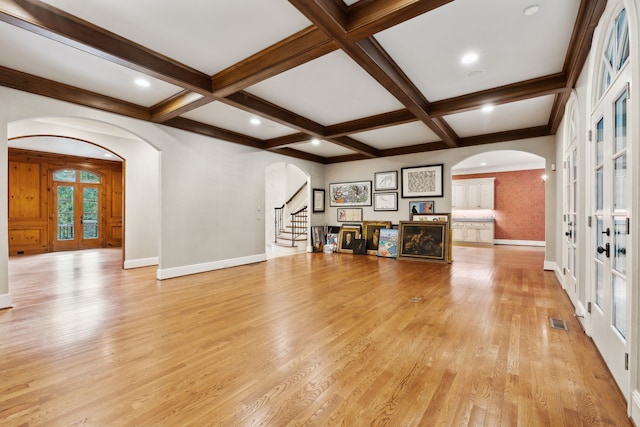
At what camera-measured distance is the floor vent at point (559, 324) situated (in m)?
2.90

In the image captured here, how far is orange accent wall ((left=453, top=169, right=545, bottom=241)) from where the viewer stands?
9953 millimetres

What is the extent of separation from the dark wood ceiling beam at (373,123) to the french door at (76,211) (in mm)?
8509

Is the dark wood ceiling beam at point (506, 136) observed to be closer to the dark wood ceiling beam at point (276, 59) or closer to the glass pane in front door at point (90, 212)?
the dark wood ceiling beam at point (276, 59)

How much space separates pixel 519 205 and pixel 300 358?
11.0 metres

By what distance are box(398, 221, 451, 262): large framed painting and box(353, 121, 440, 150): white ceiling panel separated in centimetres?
202

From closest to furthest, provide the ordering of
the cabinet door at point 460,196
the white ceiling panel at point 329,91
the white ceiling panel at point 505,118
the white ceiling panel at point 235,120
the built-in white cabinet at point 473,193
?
the white ceiling panel at point 329,91 < the white ceiling panel at point 505,118 < the white ceiling panel at point 235,120 < the built-in white cabinet at point 473,193 < the cabinet door at point 460,196

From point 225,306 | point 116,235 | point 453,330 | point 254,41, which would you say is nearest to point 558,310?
point 453,330

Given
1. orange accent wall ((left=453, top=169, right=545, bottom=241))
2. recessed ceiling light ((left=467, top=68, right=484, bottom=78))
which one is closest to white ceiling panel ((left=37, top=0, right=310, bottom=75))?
recessed ceiling light ((left=467, top=68, right=484, bottom=78))

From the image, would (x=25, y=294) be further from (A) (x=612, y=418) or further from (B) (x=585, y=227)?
(B) (x=585, y=227)

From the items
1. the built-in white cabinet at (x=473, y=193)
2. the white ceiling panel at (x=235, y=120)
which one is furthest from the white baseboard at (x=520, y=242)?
the white ceiling panel at (x=235, y=120)

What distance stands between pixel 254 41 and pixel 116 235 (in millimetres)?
9698

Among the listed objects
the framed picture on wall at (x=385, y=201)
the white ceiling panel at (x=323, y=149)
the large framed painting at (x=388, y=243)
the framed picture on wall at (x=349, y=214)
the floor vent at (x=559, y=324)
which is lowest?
the floor vent at (x=559, y=324)

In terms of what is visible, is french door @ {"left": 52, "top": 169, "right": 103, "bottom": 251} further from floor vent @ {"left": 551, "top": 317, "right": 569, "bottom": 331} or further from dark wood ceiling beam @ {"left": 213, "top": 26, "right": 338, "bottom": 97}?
floor vent @ {"left": 551, "top": 317, "right": 569, "bottom": 331}

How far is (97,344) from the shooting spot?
8.46 ft
